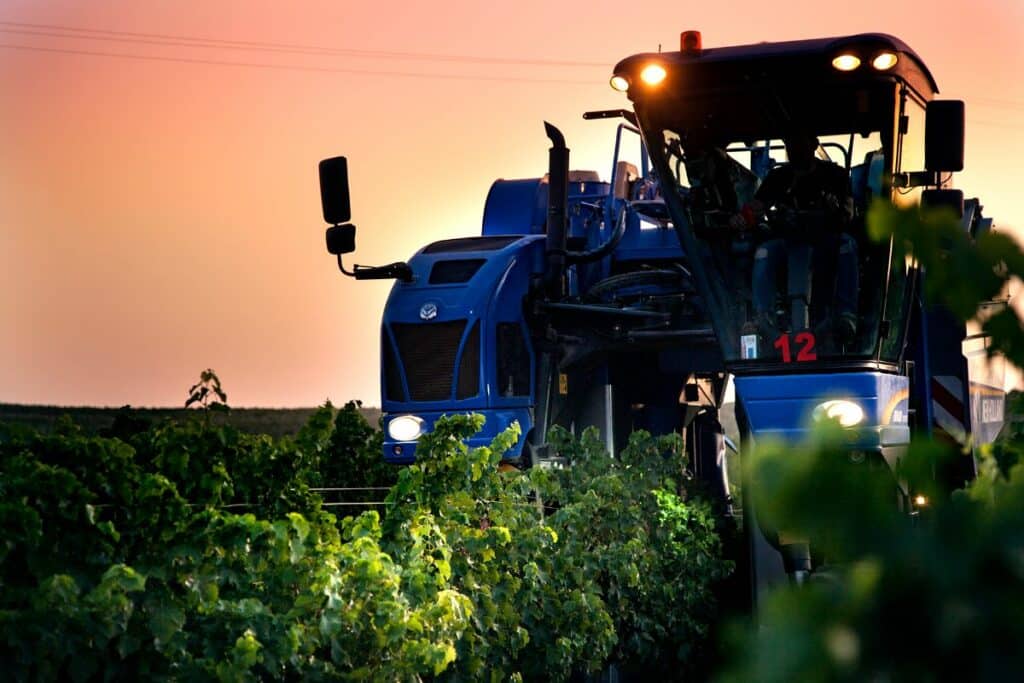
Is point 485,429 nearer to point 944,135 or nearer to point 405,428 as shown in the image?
point 405,428

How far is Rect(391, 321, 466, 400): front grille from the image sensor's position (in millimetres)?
14992

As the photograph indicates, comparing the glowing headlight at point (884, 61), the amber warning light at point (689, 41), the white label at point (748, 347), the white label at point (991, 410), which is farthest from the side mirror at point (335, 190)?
the white label at point (991, 410)

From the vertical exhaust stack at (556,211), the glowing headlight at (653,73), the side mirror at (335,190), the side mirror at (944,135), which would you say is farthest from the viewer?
the vertical exhaust stack at (556,211)

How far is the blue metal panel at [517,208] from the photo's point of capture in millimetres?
16844

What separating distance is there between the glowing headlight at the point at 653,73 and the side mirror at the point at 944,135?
2023mm

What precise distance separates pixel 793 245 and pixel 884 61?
4.58 feet

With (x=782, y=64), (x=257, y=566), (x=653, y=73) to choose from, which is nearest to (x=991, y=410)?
(x=782, y=64)

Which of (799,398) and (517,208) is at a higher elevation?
(517,208)

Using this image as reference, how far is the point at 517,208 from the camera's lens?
55.8ft

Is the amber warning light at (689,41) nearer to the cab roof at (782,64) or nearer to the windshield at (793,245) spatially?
the cab roof at (782,64)

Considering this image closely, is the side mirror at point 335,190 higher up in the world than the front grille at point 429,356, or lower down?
higher up

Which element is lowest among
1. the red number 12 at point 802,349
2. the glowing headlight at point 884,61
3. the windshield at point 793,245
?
the red number 12 at point 802,349

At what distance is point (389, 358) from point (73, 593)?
9.88 meters

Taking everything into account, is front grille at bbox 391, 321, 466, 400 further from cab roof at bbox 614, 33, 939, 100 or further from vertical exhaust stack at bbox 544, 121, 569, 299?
cab roof at bbox 614, 33, 939, 100
